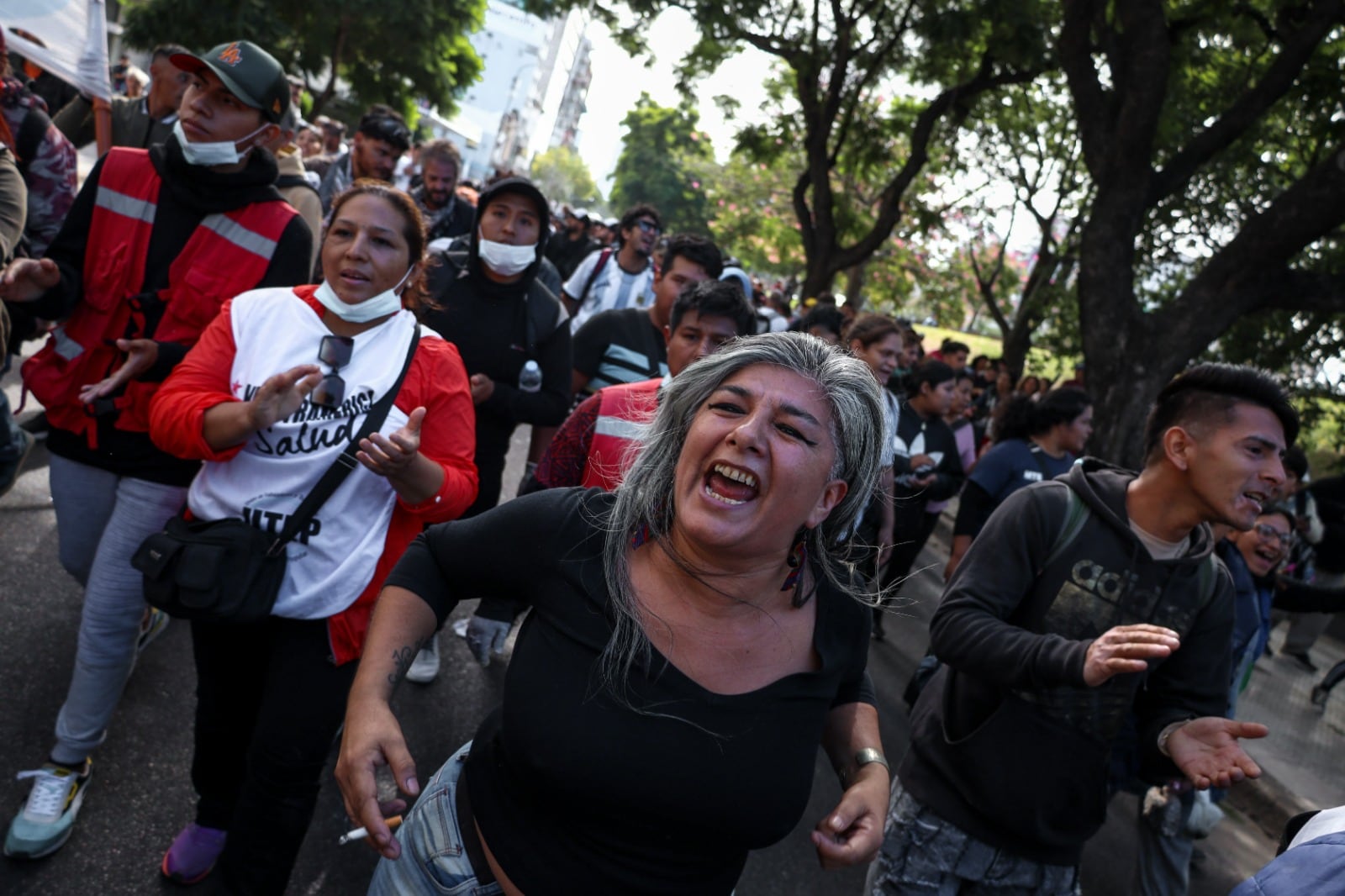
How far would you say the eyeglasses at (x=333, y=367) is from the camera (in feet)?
8.80

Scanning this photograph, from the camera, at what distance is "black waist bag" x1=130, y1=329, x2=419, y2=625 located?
2.51 metres

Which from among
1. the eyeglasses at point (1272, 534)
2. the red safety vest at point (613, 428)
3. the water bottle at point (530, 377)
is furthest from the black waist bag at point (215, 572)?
the eyeglasses at point (1272, 534)

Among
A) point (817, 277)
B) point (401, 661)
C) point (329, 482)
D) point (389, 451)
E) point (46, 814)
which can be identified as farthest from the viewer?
point (817, 277)

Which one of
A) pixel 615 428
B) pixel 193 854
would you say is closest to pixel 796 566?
pixel 615 428

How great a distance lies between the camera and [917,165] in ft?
46.0

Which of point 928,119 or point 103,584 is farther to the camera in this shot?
point 928,119

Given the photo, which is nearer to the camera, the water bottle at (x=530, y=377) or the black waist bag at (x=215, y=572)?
the black waist bag at (x=215, y=572)

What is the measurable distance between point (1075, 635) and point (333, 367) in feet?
6.72

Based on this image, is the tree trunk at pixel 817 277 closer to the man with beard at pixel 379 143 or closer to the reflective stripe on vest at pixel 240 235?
the man with beard at pixel 379 143

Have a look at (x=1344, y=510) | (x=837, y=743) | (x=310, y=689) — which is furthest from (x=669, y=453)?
(x=1344, y=510)

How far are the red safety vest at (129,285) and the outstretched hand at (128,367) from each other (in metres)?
0.07

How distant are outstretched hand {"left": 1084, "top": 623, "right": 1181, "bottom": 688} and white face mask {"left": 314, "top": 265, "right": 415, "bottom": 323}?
1969mm

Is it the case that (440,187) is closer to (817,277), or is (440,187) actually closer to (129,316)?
(129,316)

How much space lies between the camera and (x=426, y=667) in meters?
4.61
